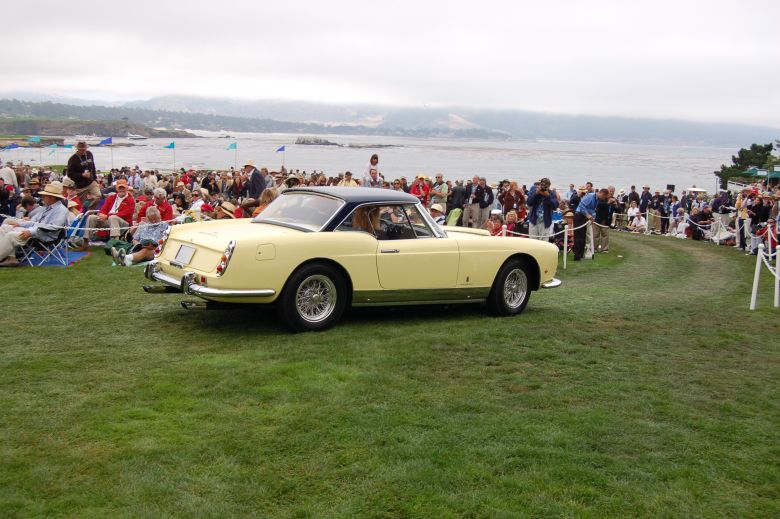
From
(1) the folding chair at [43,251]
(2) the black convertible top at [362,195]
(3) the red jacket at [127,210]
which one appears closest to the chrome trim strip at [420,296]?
(2) the black convertible top at [362,195]

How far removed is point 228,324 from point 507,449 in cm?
466

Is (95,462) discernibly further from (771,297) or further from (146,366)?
(771,297)

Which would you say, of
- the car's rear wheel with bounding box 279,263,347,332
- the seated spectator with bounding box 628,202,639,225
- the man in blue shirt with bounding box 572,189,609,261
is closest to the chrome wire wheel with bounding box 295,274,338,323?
the car's rear wheel with bounding box 279,263,347,332

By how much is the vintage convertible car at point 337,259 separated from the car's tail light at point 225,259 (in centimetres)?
1

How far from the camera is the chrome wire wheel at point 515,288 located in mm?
10594

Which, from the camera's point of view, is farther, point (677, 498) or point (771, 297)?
point (771, 297)

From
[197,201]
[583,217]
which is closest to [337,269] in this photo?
[197,201]

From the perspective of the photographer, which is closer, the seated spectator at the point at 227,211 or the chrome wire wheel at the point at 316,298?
the chrome wire wheel at the point at 316,298

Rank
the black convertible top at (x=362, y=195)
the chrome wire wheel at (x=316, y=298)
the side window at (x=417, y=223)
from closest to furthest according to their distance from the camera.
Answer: the chrome wire wheel at (x=316, y=298), the black convertible top at (x=362, y=195), the side window at (x=417, y=223)

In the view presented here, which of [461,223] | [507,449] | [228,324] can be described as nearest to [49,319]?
[228,324]

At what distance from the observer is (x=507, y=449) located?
18.2ft

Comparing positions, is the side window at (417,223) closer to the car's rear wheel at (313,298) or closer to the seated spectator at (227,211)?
the car's rear wheel at (313,298)

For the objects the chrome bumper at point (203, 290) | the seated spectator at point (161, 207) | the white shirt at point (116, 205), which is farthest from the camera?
the seated spectator at point (161, 207)

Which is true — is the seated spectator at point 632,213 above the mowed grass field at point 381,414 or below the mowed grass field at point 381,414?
below
